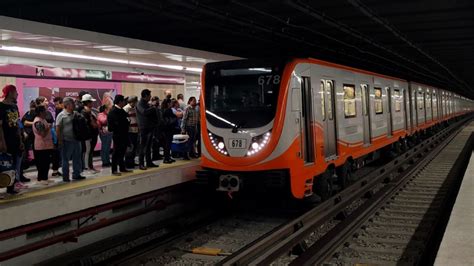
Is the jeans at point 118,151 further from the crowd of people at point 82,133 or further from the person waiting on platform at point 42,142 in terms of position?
the person waiting on platform at point 42,142

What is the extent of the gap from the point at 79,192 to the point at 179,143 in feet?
14.2

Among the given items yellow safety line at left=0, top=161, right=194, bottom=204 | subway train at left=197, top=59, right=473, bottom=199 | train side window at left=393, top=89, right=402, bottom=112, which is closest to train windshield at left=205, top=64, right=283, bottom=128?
subway train at left=197, top=59, right=473, bottom=199

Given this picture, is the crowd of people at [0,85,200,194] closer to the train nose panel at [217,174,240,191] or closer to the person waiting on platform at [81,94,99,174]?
the person waiting on platform at [81,94,99,174]

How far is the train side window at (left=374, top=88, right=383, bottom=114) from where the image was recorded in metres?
13.1

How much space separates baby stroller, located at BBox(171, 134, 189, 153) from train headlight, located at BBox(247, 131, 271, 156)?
333cm

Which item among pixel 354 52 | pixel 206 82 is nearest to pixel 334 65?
pixel 206 82

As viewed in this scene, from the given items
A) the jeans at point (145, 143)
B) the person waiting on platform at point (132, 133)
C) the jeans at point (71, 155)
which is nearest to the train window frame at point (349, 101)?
the jeans at point (145, 143)

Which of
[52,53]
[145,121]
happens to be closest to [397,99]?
[145,121]

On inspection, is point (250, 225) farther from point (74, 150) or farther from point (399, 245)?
point (74, 150)

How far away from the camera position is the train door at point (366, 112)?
11.9m

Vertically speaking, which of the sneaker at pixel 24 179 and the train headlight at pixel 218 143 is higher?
the train headlight at pixel 218 143

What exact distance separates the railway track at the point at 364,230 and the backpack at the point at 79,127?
359cm

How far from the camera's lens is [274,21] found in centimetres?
1209

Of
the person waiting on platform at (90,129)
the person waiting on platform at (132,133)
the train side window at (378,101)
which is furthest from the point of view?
the train side window at (378,101)
